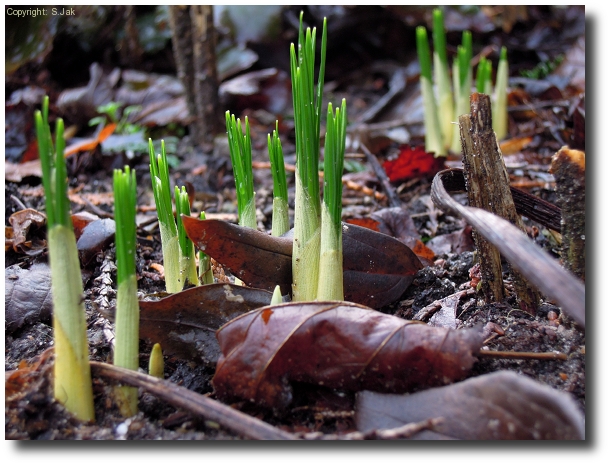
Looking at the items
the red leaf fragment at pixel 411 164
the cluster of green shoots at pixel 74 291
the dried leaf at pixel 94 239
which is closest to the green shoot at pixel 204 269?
the cluster of green shoots at pixel 74 291

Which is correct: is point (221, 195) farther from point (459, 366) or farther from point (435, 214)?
point (459, 366)

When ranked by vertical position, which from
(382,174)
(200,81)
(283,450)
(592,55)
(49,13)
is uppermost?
(49,13)

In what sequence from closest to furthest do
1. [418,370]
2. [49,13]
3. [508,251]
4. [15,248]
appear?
[508,251] → [418,370] → [15,248] → [49,13]

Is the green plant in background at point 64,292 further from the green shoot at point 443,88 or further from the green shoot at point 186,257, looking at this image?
the green shoot at point 443,88

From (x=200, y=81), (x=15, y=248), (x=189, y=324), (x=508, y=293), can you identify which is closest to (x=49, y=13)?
(x=200, y=81)

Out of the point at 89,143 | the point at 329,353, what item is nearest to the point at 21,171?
the point at 89,143

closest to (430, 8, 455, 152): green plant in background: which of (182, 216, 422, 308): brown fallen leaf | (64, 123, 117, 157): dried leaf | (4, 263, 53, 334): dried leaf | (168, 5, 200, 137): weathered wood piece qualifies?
(168, 5, 200, 137): weathered wood piece
